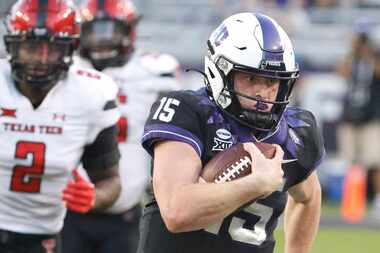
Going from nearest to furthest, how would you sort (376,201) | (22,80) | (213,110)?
(213,110), (22,80), (376,201)

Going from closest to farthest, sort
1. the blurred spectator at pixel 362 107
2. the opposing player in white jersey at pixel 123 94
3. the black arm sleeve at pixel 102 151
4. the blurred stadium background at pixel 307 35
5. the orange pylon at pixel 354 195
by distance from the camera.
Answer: the black arm sleeve at pixel 102 151
the opposing player in white jersey at pixel 123 94
the orange pylon at pixel 354 195
the blurred spectator at pixel 362 107
the blurred stadium background at pixel 307 35

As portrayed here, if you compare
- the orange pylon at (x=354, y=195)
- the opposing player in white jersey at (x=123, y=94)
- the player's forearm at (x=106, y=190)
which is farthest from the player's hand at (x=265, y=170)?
the orange pylon at (x=354, y=195)

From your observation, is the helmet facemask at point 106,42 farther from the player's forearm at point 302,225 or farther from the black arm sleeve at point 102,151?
the player's forearm at point 302,225

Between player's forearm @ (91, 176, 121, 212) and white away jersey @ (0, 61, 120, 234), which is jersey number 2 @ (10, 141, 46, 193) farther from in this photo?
player's forearm @ (91, 176, 121, 212)

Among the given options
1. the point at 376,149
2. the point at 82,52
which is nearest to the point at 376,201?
the point at 376,149

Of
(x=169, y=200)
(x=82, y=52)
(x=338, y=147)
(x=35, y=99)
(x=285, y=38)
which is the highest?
(x=285, y=38)

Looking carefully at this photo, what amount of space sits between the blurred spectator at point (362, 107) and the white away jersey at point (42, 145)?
5.74m

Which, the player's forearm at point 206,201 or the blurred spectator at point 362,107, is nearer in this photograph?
the player's forearm at point 206,201

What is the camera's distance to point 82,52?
533 centimetres

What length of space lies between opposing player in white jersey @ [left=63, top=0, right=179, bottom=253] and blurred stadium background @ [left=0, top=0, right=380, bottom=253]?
4.51 metres

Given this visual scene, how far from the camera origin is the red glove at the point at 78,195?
4008 millimetres

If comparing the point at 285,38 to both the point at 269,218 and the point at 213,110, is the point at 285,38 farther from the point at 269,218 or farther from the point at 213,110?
the point at 269,218

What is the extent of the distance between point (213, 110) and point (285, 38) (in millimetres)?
300

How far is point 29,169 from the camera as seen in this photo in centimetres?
398
